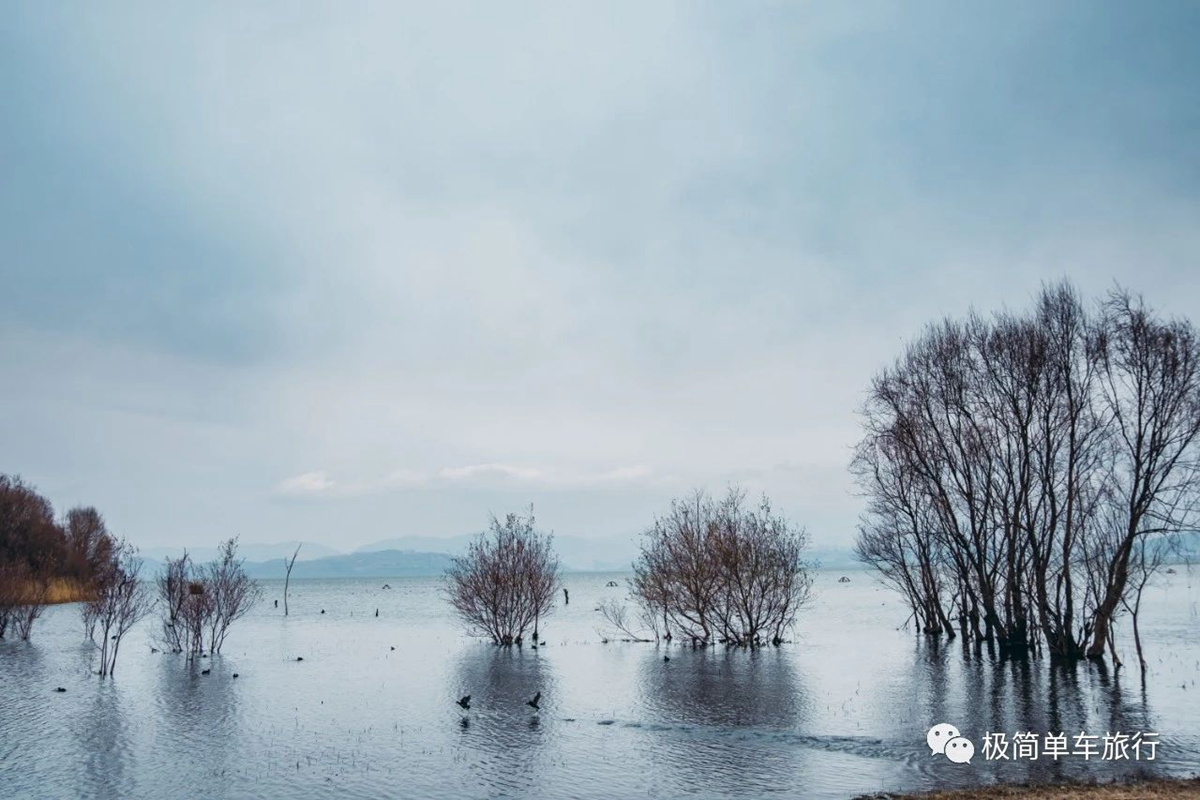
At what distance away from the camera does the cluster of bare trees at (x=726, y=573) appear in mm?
43281

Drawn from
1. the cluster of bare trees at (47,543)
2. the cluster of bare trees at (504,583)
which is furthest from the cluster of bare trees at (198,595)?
the cluster of bare trees at (47,543)

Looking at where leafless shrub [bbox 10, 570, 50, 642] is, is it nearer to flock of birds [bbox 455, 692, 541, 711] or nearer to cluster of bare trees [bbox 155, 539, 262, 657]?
cluster of bare trees [bbox 155, 539, 262, 657]

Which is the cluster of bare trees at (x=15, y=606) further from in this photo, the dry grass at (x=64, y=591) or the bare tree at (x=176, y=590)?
the dry grass at (x=64, y=591)

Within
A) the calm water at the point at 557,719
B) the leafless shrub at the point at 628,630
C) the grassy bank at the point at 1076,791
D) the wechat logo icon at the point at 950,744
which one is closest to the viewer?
the grassy bank at the point at 1076,791

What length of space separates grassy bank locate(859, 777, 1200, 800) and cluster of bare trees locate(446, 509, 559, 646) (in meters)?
32.2

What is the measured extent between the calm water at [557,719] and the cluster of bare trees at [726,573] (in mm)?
2044

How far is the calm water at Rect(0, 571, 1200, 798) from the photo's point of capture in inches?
669

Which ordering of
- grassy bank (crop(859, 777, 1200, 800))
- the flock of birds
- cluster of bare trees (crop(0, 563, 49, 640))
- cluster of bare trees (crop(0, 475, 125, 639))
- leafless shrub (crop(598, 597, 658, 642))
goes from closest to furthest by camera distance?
grassy bank (crop(859, 777, 1200, 800)) → the flock of birds → leafless shrub (crop(598, 597, 658, 642)) → cluster of bare trees (crop(0, 563, 49, 640)) → cluster of bare trees (crop(0, 475, 125, 639))

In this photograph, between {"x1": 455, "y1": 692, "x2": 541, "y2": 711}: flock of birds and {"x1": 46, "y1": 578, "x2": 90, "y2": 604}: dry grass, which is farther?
{"x1": 46, "y1": 578, "x2": 90, "y2": 604}: dry grass

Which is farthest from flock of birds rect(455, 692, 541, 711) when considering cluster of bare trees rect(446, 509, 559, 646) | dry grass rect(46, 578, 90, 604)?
dry grass rect(46, 578, 90, 604)

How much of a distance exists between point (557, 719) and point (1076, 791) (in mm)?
13321

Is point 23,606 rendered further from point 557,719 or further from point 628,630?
point 557,719

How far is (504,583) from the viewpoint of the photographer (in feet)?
150

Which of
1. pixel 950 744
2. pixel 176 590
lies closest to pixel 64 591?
pixel 176 590
